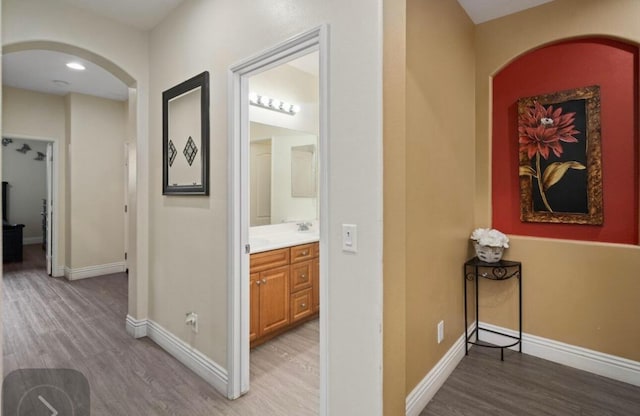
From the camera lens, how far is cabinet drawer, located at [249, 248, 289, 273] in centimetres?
279

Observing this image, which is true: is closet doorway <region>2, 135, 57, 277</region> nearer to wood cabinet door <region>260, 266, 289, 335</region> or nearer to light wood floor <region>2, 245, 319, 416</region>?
light wood floor <region>2, 245, 319, 416</region>

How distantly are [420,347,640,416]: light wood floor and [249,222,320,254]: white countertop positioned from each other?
1.61m

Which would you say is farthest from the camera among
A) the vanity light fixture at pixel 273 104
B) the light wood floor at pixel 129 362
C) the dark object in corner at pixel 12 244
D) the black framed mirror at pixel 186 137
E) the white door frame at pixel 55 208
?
the dark object in corner at pixel 12 244

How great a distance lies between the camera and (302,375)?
98.8 inches

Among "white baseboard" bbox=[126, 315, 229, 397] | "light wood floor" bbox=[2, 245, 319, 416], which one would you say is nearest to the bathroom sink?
"light wood floor" bbox=[2, 245, 319, 416]

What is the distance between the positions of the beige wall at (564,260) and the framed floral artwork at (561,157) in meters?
0.24

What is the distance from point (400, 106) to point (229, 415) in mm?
2020

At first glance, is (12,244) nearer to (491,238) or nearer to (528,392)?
(491,238)

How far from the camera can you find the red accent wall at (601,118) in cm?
240

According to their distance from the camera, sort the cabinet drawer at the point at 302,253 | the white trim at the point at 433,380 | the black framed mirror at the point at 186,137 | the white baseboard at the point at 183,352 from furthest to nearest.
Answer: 1. the cabinet drawer at the point at 302,253
2. the black framed mirror at the point at 186,137
3. the white baseboard at the point at 183,352
4. the white trim at the point at 433,380

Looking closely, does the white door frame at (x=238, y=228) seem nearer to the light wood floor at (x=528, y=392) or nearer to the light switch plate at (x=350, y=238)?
the light switch plate at (x=350, y=238)

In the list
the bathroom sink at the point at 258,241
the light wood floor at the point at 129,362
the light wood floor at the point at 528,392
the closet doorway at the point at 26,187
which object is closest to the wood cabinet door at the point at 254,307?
the light wood floor at the point at 129,362

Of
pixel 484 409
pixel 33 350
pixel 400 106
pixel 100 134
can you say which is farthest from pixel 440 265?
pixel 100 134

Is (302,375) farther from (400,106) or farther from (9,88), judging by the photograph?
(9,88)
